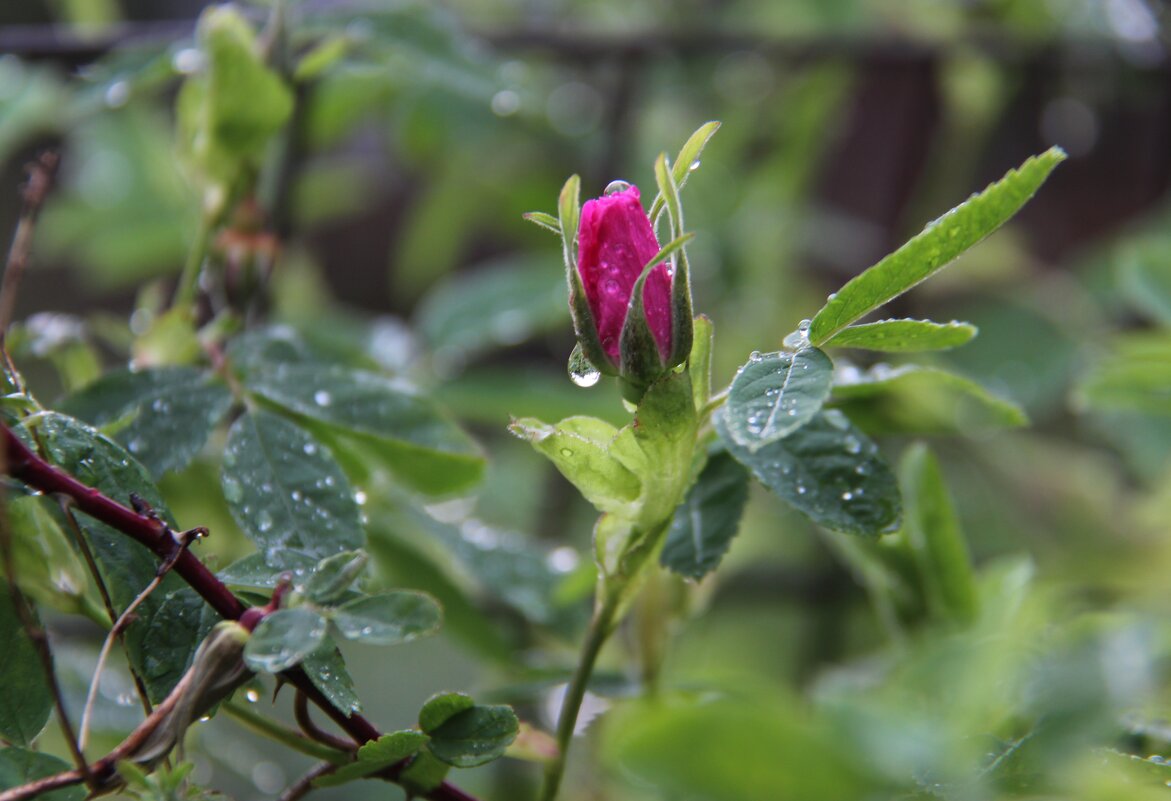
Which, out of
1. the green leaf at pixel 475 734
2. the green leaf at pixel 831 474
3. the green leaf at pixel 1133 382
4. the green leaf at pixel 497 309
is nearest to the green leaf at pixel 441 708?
the green leaf at pixel 475 734

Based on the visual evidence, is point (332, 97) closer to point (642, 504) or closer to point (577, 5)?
point (577, 5)

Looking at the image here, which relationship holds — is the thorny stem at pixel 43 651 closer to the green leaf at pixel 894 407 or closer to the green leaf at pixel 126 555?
the green leaf at pixel 126 555

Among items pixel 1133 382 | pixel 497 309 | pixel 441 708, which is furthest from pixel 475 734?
pixel 497 309

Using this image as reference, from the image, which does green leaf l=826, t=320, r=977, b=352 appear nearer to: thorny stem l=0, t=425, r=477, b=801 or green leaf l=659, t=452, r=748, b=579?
green leaf l=659, t=452, r=748, b=579

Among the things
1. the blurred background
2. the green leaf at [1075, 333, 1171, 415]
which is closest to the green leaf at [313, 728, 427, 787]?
the blurred background

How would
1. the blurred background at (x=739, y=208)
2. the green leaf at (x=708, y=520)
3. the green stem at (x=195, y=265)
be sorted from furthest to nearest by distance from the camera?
1. the blurred background at (x=739, y=208)
2. the green stem at (x=195, y=265)
3. the green leaf at (x=708, y=520)

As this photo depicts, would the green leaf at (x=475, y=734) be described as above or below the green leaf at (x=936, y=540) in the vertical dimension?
below
